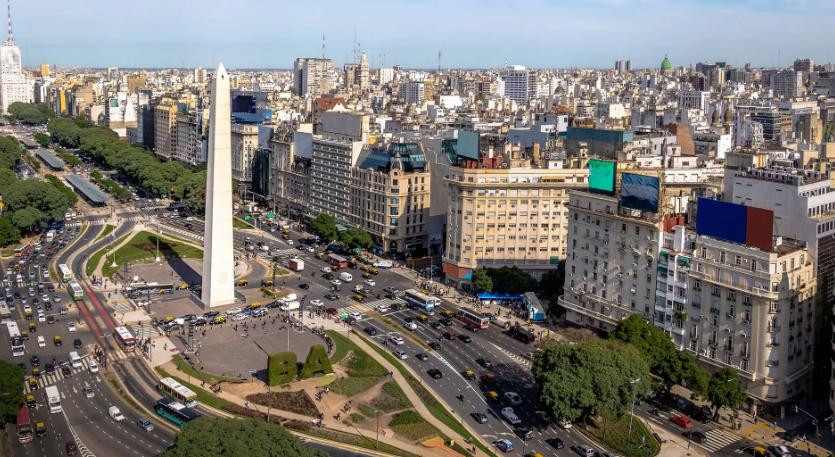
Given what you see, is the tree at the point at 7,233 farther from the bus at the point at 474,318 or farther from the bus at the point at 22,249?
the bus at the point at 474,318

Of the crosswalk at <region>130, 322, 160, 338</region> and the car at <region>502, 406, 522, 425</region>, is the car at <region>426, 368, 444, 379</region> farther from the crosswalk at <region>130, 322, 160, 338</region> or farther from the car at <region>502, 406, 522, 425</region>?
the crosswalk at <region>130, 322, 160, 338</region>

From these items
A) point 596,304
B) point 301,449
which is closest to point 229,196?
point 596,304

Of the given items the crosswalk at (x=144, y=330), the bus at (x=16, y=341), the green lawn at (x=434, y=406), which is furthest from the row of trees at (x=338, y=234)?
the bus at (x=16, y=341)

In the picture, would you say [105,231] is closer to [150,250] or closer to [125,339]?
[150,250]

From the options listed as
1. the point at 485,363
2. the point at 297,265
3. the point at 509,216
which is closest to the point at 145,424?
the point at 485,363

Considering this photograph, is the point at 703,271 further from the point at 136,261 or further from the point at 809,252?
the point at 136,261

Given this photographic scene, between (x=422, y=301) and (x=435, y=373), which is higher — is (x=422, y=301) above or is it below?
above

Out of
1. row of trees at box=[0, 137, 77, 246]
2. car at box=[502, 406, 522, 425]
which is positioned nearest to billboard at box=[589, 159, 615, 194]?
car at box=[502, 406, 522, 425]
